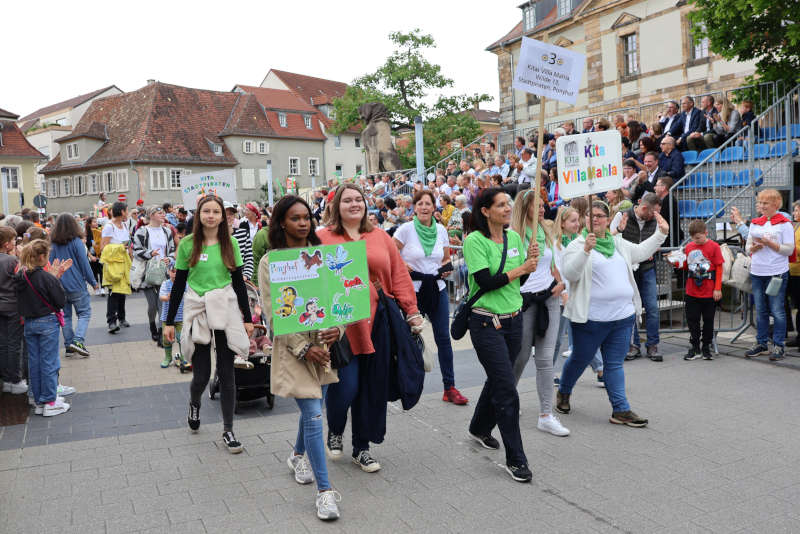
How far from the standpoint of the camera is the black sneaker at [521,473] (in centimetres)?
454

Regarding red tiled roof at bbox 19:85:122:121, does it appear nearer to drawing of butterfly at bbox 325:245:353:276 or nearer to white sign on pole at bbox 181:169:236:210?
white sign on pole at bbox 181:169:236:210

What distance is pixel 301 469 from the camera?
467 cm

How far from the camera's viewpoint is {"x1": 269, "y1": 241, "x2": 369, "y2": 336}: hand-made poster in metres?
3.90

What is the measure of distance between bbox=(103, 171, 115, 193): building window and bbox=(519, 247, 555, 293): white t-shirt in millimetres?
53536

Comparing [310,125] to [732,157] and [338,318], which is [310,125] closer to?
[732,157]

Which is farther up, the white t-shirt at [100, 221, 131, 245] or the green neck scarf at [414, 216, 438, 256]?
the white t-shirt at [100, 221, 131, 245]

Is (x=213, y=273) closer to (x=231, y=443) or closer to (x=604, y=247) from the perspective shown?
(x=231, y=443)

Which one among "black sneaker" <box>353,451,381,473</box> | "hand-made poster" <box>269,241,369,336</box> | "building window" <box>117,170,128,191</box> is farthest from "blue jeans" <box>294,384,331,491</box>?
"building window" <box>117,170,128,191</box>

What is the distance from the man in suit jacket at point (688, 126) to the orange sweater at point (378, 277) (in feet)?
36.9

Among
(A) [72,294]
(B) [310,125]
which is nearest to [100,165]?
(B) [310,125]

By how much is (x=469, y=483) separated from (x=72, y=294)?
6875 millimetres

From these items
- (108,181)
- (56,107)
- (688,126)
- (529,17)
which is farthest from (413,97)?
(56,107)

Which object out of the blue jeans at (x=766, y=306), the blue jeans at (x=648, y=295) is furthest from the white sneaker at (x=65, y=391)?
the blue jeans at (x=766, y=306)

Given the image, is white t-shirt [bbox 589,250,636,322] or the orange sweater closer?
the orange sweater
